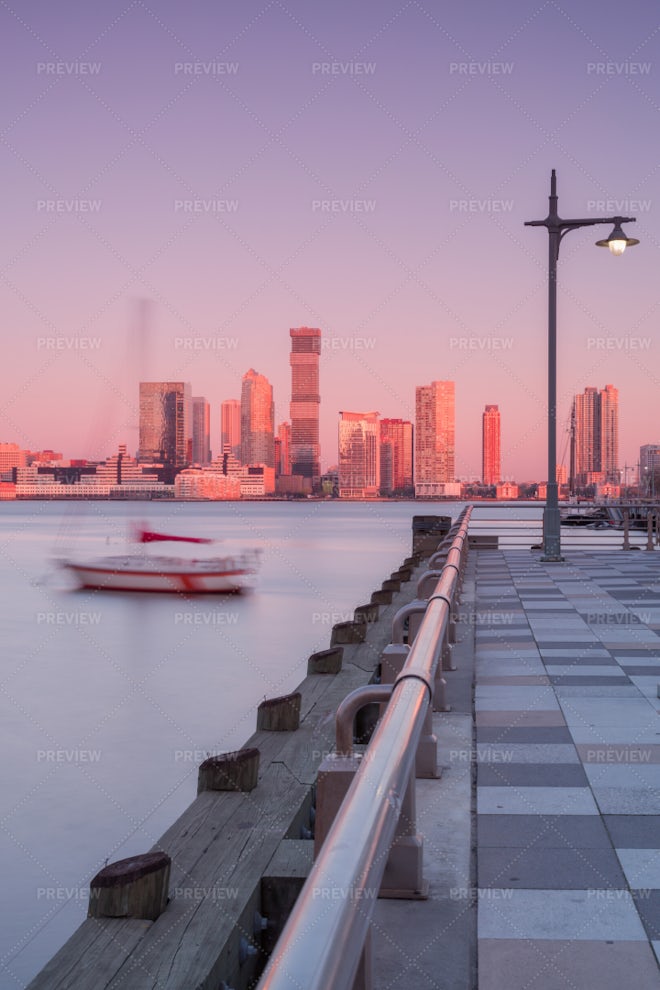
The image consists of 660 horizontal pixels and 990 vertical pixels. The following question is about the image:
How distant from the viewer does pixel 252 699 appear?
716 inches

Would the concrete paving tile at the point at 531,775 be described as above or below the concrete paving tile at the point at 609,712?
below

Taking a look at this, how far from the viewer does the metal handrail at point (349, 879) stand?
1595 millimetres

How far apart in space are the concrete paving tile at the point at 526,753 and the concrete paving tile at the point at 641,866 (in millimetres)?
1273

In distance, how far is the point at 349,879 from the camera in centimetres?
185

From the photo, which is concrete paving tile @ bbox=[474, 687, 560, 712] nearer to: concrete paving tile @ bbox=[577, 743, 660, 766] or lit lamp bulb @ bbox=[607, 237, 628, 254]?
concrete paving tile @ bbox=[577, 743, 660, 766]

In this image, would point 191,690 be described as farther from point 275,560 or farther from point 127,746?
point 275,560

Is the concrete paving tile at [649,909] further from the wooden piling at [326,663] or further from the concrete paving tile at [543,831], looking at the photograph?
the wooden piling at [326,663]

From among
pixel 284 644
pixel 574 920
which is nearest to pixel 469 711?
pixel 574 920

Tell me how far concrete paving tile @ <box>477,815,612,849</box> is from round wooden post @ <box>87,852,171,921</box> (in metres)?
1.38

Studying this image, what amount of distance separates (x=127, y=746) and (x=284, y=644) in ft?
40.1

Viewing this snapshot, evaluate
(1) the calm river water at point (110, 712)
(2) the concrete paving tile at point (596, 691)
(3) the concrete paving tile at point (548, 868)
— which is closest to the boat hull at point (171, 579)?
(1) the calm river water at point (110, 712)

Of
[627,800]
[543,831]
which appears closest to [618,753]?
[627,800]

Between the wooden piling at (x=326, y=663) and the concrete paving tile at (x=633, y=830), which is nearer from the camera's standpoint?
the concrete paving tile at (x=633, y=830)

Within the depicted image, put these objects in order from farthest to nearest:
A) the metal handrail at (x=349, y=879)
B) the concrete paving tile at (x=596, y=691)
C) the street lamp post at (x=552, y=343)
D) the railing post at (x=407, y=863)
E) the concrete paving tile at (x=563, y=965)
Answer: the street lamp post at (x=552, y=343) < the concrete paving tile at (x=596, y=691) < the railing post at (x=407, y=863) < the concrete paving tile at (x=563, y=965) < the metal handrail at (x=349, y=879)
